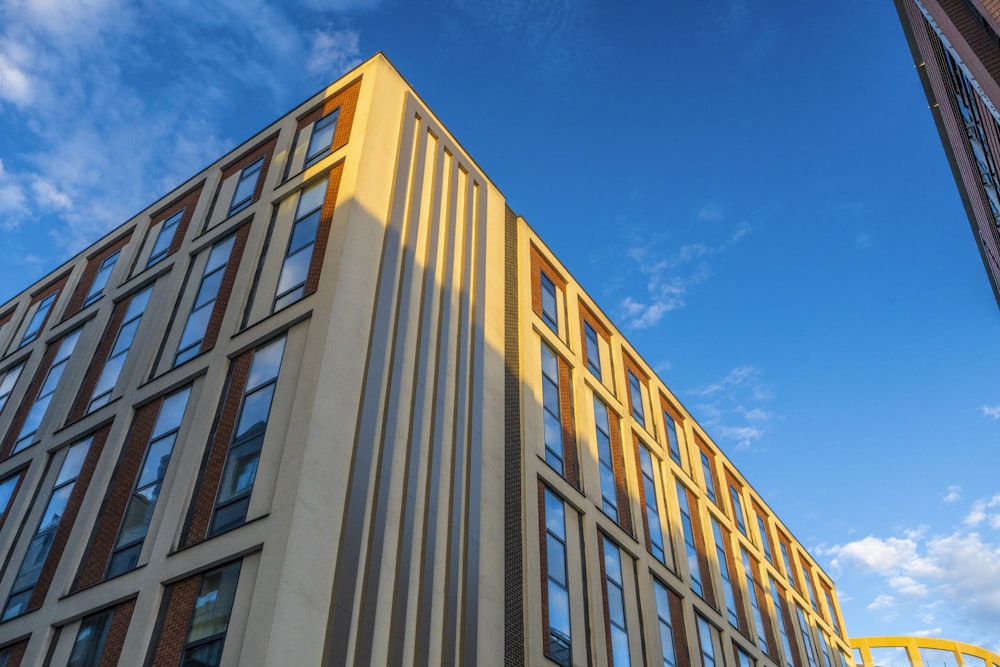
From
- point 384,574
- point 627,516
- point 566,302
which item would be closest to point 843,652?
point 627,516

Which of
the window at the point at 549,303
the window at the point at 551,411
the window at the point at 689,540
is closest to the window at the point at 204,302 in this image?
the window at the point at 551,411

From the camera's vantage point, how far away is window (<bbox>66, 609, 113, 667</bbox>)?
16.4 meters

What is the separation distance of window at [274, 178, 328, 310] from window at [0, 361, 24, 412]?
1393 cm

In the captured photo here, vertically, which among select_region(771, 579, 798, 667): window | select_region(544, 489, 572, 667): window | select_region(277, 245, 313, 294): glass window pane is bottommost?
select_region(544, 489, 572, 667): window

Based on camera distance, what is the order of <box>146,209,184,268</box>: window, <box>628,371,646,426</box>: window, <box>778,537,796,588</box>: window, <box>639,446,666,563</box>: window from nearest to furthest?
<box>146,209,184,268</box>: window
<box>639,446,666,563</box>: window
<box>628,371,646,426</box>: window
<box>778,537,796,588</box>: window

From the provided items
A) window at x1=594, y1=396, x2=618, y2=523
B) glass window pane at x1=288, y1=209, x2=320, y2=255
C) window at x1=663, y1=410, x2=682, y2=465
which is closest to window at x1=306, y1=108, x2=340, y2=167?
glass window pane at x1=288, y1=209, x2=320, y2=255

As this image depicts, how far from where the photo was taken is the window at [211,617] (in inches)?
565

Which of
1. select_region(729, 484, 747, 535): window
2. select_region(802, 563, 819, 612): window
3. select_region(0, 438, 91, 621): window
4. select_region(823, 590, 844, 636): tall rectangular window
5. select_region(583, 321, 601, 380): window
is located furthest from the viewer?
select_region(823, 590, 844, 636): tall rectangular window

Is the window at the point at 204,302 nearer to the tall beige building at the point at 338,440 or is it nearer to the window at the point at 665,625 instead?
the tall beige building at the point at 338,440

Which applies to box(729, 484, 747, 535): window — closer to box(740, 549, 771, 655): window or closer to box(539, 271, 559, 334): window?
box(740, 549, 771, 655): window

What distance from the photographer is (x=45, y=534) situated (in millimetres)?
20438

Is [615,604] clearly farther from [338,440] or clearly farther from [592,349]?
[338,440]

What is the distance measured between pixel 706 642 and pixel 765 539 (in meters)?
14.8

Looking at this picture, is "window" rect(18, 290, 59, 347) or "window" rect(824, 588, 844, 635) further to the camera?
"window" rect(824, 588, 844, 635)
